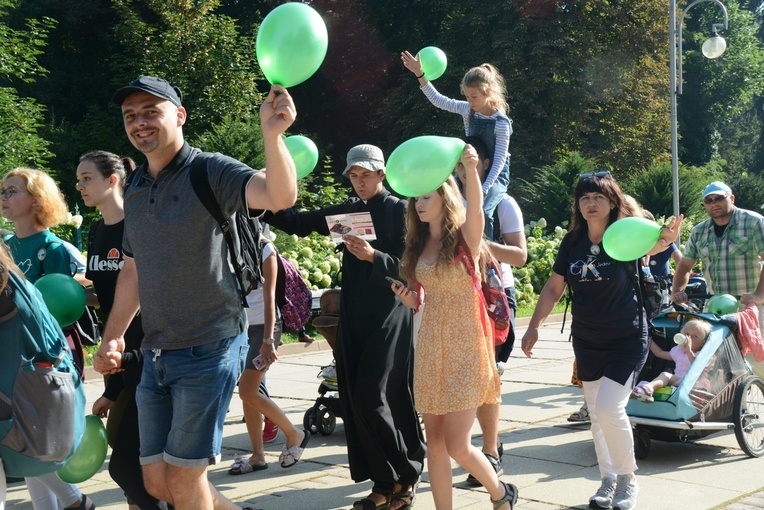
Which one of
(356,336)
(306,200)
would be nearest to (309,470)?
(356,336)

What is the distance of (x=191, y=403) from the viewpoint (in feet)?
11.5

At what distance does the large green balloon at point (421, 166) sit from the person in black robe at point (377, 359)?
0.70 meters

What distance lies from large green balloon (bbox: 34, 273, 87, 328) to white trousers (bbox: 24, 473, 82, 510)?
810 mm

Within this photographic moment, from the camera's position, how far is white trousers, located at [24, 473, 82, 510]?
4.54 metres

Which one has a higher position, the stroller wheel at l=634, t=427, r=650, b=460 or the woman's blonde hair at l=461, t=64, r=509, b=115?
the woman's blonde hair at l=461, t=64, r=509, b=115

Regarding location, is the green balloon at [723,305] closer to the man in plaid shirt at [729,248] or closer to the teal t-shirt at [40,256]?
the man in plaid shirt at [729,248]

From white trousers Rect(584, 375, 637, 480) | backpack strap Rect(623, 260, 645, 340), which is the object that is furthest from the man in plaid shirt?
white trousers Rect(584, 375, 637, 480)

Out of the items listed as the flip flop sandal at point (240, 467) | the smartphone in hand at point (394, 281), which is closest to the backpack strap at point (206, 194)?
the smartphone in hand at point (394, 281)

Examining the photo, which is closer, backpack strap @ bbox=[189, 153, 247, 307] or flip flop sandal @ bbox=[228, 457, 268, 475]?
backpack strap @ bbox=[189, 153, 247, 307]

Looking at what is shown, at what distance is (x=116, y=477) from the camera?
13.9 ft

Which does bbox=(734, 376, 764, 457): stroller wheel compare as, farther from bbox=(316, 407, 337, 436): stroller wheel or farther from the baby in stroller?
bbox=(316, 407, 337, 436): stroller wheel

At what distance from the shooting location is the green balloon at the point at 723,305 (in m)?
6.80

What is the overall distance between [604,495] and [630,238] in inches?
57.8

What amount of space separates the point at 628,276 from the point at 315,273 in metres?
8.85
